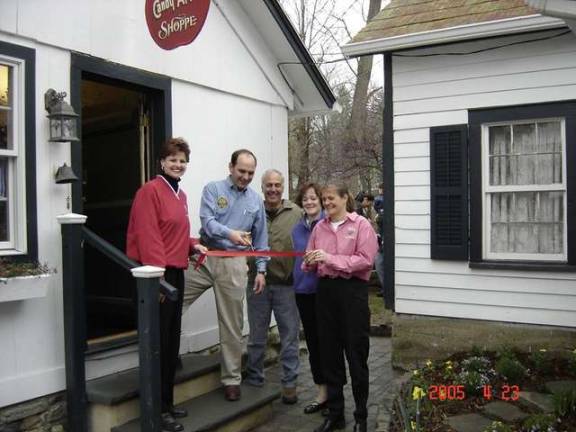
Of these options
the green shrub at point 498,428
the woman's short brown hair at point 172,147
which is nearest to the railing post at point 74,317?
the woman's short brown hair at point 172,147

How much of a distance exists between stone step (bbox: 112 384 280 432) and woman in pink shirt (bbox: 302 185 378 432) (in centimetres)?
49

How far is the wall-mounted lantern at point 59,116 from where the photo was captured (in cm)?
406

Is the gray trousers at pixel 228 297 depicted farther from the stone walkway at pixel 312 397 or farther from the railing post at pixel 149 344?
the railing post at pixel 149 344

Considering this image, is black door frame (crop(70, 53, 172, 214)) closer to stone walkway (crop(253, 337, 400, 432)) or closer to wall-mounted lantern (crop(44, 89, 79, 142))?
wall-mounted lantern (crop(44, 89, 79, 142))

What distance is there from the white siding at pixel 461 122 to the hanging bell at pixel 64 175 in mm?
3330

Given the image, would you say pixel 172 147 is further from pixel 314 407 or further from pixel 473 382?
pixel 473 382

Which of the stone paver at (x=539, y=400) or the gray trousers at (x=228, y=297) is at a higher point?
the gray trousers at (x=228, y=297)

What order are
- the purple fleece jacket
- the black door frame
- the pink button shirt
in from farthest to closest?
the purple fleece jacket < the black door frame < the pink button shirt

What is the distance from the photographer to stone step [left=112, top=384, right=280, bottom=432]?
4.06 m

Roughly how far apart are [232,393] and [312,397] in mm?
1045

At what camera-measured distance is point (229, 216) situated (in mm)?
4570

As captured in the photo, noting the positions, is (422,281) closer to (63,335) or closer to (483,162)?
(483,162)

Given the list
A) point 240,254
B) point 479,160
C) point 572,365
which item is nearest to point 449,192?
point 479,160

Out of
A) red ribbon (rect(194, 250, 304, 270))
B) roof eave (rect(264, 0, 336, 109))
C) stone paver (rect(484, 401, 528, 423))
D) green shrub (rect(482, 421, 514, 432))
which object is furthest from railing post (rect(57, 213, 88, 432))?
roof eave (rect(264, 0, 336, 109))
